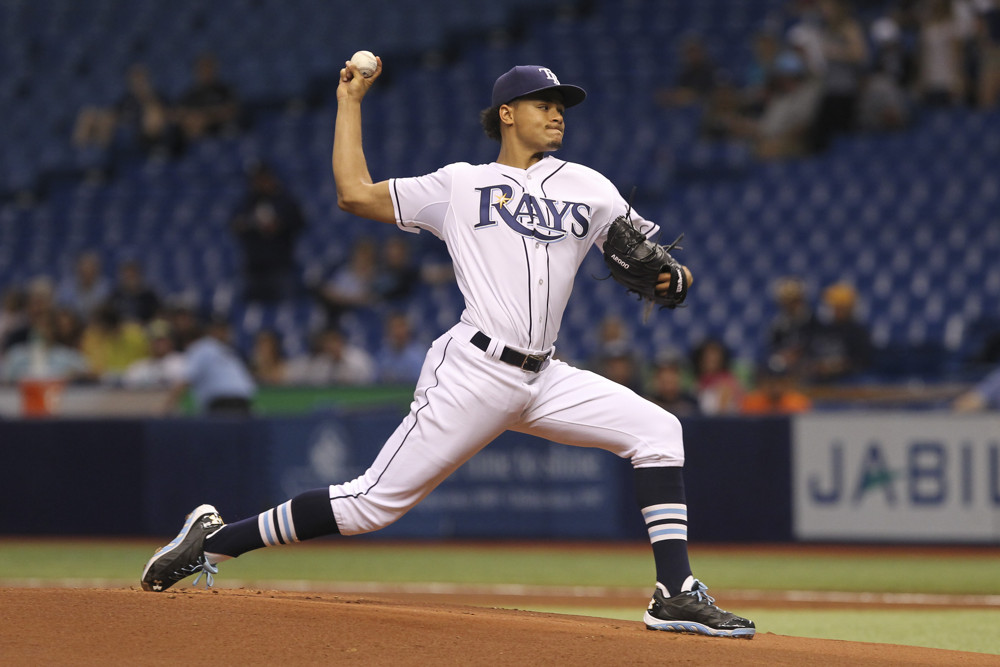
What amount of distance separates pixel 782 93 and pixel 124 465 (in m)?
7.41

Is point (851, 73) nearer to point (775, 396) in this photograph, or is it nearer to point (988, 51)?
point (988, 51)

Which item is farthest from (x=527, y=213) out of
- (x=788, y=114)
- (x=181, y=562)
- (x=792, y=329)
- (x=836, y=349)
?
(x=788, y=114)

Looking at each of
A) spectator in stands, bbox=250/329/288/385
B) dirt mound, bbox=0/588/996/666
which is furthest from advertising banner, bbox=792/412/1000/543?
dirt mound, bbox=0/588/996/666

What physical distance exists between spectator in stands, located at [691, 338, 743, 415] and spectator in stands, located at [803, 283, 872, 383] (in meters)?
0.60

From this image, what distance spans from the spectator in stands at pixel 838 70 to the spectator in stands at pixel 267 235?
5.32m

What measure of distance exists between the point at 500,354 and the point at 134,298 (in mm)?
9180

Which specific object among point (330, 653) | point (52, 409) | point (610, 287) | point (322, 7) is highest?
point (322, 7)

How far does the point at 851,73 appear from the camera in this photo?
13.5m

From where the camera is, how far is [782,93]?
13969 mm

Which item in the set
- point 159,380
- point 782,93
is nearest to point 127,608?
point 159,380

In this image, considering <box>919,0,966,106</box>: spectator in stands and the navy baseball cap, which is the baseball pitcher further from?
<box>919,0,966,106</box>: spectator in stands

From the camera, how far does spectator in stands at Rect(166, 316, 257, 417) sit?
35.9ft

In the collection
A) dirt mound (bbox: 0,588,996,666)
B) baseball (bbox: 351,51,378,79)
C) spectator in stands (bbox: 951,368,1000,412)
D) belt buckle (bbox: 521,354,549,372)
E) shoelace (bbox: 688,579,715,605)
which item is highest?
baseball (bbox: 351,51,378,79)

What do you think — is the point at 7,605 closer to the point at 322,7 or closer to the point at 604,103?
the point at 604,103
